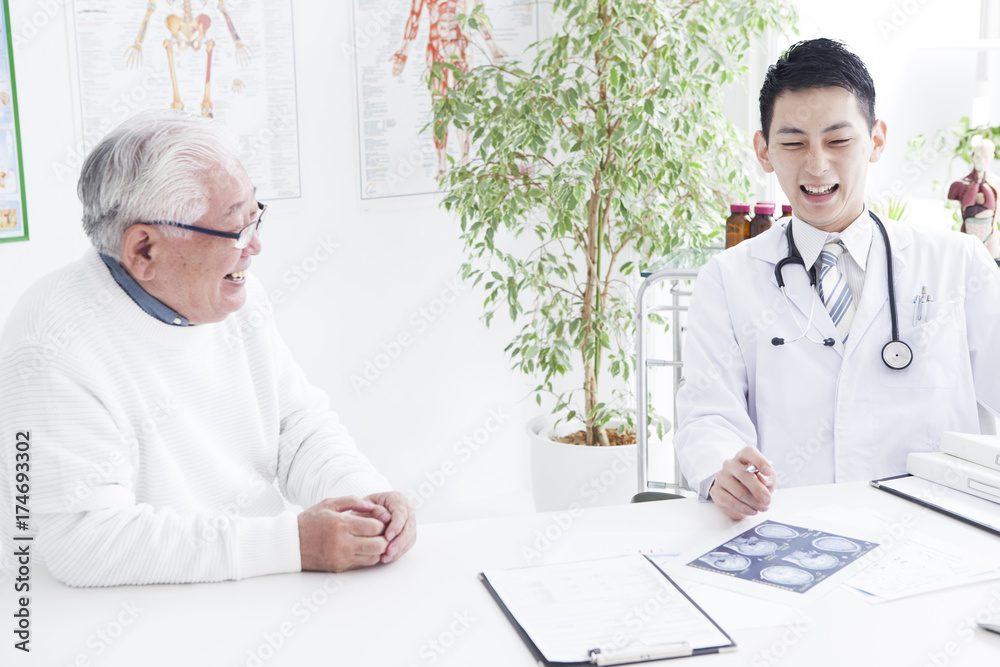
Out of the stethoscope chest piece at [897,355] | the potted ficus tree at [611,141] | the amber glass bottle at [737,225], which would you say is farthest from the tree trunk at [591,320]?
the stethoscope chest piece at [897,355]

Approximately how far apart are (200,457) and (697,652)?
0.89m

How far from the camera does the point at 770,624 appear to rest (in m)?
1.12

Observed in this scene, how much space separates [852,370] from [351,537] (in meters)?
1.02

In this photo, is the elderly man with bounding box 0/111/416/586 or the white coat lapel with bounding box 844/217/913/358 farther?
the white coat lapel with bounding box 844/217/913/358

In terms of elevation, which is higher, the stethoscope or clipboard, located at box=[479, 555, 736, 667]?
the stethoscope

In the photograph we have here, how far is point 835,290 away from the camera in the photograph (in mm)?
1829

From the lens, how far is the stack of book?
148 centimetres

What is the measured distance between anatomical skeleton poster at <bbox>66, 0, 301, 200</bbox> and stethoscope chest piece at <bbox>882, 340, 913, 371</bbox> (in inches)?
68.4

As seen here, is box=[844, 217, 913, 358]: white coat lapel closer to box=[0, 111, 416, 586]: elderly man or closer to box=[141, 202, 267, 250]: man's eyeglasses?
box=[0, 111, 416, 586]: elderly man

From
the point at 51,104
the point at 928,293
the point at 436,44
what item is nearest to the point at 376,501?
the point at 928,293

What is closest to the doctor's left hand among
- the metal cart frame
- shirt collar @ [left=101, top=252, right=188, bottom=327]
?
shirt collar @ [left=101, top=252, right=188, bottom=327]

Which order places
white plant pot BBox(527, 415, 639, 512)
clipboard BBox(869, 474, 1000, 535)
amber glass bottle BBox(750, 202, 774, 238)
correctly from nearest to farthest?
clipboard BBox(869, 474, 1000, 535)
amber glass bottle BBox(750, 202, 774, 238)
white plant pot BBox(527, 415, 639, 512)

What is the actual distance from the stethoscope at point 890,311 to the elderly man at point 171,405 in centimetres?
87

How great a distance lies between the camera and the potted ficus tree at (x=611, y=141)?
2.71 m
